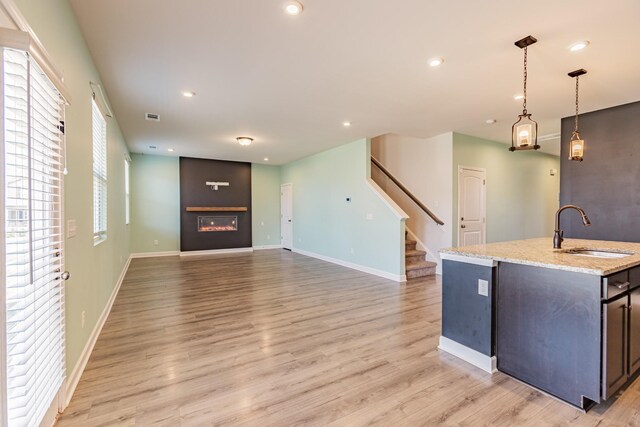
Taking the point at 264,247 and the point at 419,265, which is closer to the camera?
the point at 419,265

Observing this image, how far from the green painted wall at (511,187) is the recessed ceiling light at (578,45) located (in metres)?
3.02

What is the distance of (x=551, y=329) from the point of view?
202cm

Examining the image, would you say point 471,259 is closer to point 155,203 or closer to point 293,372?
point 293,372

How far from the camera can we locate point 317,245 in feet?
25.0

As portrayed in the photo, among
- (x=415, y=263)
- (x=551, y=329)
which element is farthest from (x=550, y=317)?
(x=415, y=263)

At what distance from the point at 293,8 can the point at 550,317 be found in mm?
2782

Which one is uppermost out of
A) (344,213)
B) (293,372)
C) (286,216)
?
(344,213)

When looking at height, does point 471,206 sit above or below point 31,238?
above

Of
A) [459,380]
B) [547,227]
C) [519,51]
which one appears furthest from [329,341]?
[547,227]

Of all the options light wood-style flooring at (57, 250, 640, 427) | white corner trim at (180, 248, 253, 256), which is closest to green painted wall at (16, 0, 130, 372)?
light wood-style flooring at (57, 250, 640, 427)

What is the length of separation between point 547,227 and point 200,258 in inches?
352

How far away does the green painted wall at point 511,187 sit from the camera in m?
5.88

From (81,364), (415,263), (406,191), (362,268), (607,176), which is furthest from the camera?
(406,191)

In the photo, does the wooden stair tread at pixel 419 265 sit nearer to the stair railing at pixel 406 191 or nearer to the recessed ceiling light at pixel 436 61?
the stair railing at pixel 406 191
